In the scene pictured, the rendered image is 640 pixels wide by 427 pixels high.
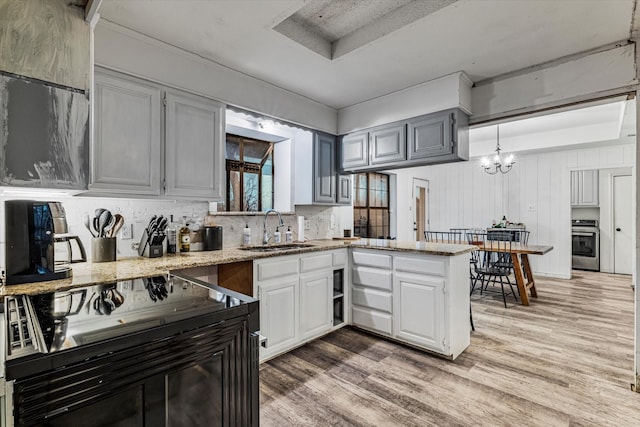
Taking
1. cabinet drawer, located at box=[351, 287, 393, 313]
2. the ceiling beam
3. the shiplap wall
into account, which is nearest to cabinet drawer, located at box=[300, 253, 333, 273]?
cabinet drawer, located at box=[351, 287, 393, 313]

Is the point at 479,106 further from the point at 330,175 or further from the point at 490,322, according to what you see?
the point at 490,322

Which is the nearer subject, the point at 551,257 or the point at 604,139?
the point at 604,139

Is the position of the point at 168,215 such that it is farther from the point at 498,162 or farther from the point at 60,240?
the point at 498,162

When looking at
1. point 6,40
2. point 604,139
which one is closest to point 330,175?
point 6,40

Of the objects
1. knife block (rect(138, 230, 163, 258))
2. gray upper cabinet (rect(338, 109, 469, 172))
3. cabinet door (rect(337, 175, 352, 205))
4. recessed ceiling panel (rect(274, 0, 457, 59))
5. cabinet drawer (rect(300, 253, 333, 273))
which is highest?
recessed ceiling panel (rect(274, 0, 457, 59))

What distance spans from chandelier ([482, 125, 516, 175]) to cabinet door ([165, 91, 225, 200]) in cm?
468

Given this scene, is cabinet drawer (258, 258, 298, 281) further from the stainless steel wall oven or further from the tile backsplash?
the stainless steel wall oven

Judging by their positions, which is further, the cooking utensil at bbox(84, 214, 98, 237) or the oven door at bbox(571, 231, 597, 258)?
the oven door at bbox(571, 231, 597, 258)

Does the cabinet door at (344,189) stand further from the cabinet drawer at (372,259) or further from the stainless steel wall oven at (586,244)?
the stainless steel wall oven at (586,244)

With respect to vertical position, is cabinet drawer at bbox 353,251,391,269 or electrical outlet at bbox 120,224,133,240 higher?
electrical outlet at bbox 120,224,133,240

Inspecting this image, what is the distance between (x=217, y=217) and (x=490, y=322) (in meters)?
3.13

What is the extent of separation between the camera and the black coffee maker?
151 cm

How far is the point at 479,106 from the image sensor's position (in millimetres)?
2828

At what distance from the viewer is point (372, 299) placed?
304 centimetres
